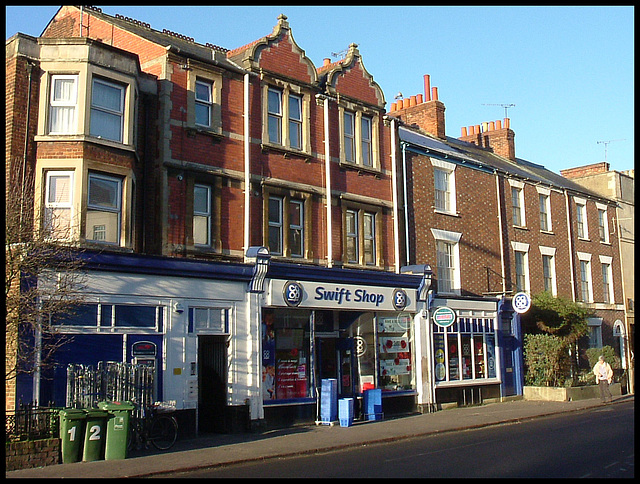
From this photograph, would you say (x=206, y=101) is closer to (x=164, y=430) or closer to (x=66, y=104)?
(x=66, y=104)

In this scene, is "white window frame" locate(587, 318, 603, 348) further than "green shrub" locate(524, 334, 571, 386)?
Yes

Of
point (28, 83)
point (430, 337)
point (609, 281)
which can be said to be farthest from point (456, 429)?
point (609, 281)

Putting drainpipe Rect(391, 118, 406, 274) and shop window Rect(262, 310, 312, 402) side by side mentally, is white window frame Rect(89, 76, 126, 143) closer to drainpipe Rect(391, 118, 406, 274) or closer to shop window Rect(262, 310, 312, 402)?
shop window Rect(262, 310, 312, 402)

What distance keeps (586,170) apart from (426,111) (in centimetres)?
1418

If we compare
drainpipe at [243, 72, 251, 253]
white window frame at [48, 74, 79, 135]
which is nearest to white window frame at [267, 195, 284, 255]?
drainpipe at [243, 72, 251, 253]

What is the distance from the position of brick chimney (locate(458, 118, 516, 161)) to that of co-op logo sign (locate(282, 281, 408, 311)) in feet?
51.4

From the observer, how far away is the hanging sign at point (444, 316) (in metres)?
22.9

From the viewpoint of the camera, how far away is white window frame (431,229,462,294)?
25.9m

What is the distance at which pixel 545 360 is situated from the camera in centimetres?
2783

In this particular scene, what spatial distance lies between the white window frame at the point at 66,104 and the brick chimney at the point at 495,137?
23.8 m

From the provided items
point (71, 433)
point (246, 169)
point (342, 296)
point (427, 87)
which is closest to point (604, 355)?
point (427, 87)

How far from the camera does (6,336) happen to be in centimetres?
1357

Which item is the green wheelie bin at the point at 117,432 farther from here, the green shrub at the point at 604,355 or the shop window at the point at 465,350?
the green shrub at the point at 604,355

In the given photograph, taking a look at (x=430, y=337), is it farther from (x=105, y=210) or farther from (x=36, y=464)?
(x=36, y=464)
